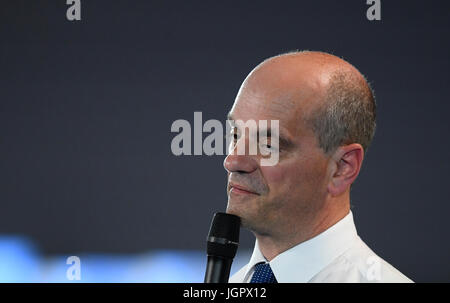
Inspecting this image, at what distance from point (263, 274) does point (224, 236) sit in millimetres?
126

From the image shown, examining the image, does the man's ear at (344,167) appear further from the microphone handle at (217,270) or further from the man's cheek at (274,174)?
the microphone handle at (217,270)

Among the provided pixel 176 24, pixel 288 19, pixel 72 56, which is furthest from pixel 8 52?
pixel 288 19

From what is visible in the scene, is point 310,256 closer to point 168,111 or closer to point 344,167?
point 344,167

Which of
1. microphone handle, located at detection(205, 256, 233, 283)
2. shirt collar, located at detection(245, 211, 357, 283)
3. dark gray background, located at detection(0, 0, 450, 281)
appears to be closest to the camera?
microphone handle, located at detection(205, 256, 233, 283)

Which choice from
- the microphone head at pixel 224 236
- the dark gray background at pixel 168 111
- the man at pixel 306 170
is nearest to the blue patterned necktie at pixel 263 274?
the man at pixel 306 170

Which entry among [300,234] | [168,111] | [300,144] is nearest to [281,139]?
[300,144]

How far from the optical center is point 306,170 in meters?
0.86

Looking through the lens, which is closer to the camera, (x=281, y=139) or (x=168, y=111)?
(x=281, y=139)

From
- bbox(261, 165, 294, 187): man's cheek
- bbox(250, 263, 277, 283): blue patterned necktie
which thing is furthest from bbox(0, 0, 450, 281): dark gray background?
bbox(261, 165, 294, 187): man's cheek

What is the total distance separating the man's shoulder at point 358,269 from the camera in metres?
0.84

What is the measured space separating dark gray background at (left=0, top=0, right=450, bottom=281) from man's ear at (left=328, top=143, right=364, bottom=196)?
1596mm

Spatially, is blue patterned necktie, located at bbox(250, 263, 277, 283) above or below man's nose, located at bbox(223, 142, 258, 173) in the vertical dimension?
below

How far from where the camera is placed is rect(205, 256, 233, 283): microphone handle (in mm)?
773

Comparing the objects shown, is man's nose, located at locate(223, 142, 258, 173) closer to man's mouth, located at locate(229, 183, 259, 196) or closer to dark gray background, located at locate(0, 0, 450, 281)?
man's mouth, located at locate(229, 183, 259, 196)
